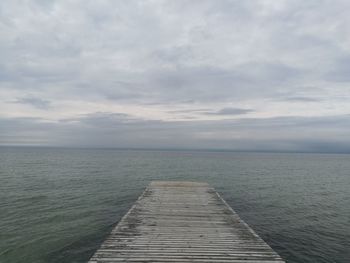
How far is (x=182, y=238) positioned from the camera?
10.4 meters

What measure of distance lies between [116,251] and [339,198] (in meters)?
33.3

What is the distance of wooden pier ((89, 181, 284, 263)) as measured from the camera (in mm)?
8711

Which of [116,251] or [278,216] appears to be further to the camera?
[278,216]

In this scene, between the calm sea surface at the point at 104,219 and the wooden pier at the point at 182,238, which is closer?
the wooden pier at the point at 182,238

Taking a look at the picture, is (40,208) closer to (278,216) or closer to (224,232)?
(224,232)

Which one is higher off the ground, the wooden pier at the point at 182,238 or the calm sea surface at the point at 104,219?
the wooden pier at the point at 182,238

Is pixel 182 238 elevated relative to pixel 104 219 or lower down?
elevated

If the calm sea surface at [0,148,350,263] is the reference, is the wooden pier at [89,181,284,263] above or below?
above

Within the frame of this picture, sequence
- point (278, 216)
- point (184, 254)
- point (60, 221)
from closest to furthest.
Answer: point (184, 254) < point (60, 221) < point (278, 216)

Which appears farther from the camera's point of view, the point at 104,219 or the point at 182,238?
the point at 104,219

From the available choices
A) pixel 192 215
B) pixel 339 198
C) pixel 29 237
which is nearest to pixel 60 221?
pixel 29 237

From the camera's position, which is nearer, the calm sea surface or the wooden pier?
the wooden pier

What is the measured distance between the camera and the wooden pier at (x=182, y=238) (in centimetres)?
871

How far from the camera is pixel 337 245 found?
15977 mm
